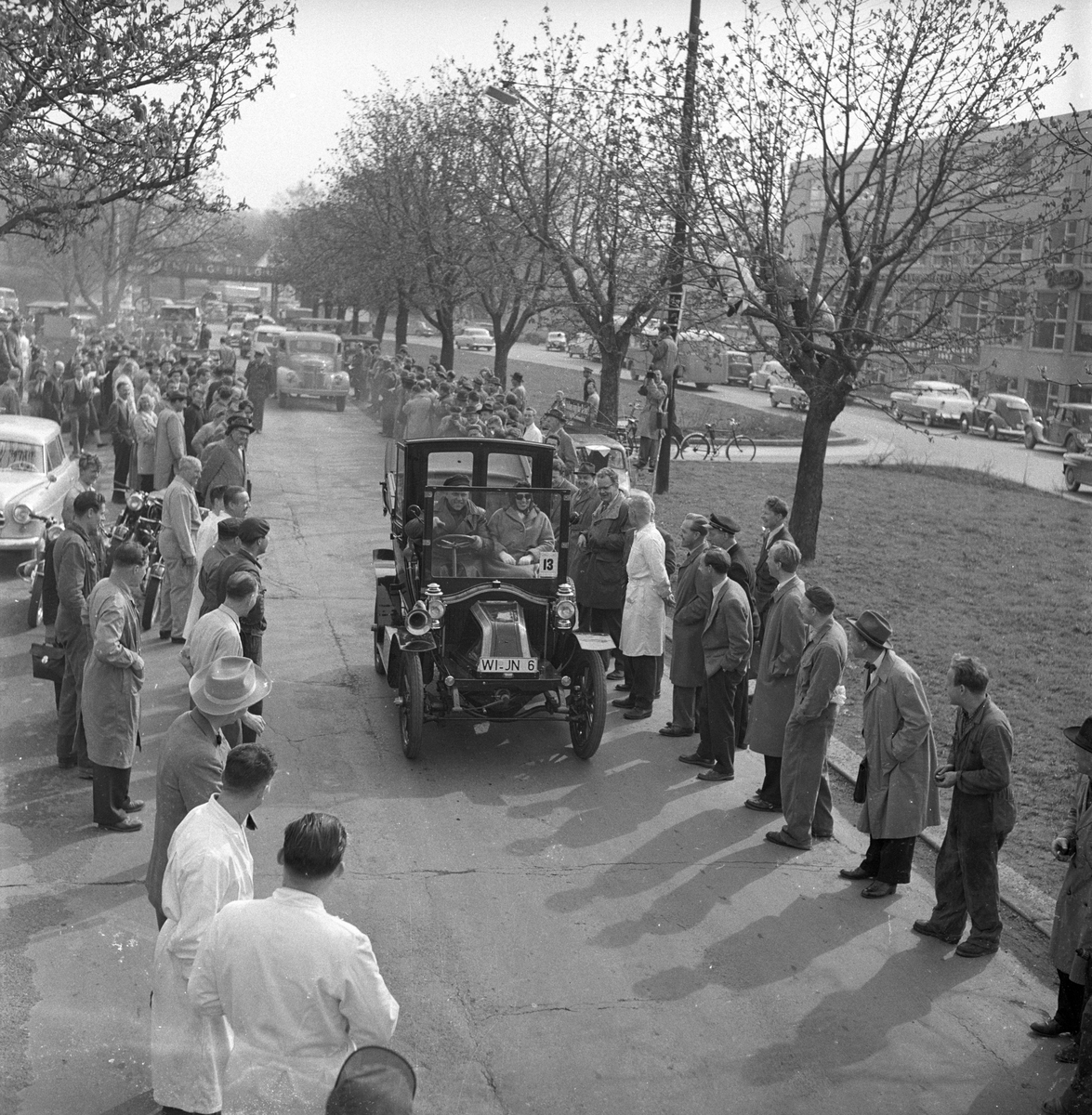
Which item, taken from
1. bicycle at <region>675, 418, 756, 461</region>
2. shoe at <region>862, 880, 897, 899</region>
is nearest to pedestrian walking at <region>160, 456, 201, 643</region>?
shoe at <region>862, 880, 897, 899</region>

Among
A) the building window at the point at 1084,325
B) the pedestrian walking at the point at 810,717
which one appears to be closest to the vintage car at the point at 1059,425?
the building window at the point at 1084,325

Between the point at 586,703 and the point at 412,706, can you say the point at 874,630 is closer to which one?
the point at 586,703

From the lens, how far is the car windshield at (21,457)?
15250mm

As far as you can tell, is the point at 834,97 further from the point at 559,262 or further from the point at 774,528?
the point at 559,262

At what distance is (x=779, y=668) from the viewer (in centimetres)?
853

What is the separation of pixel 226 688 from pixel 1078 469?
24.8 meters

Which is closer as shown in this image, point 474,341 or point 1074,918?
point 1074,918

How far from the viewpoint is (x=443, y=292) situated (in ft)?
108

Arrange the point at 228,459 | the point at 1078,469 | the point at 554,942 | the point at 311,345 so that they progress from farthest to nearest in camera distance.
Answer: the point at 311,345 → the point at 1078,469 → the point at 228,459 → the point at 554,942

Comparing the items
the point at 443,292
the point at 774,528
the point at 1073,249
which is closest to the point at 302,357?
the point at 443,292

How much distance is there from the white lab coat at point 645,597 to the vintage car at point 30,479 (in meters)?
6.81

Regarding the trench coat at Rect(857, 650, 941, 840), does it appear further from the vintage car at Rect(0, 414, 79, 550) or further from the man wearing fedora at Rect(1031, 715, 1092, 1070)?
the vintage car at Rect(0, 414, 79, 550)

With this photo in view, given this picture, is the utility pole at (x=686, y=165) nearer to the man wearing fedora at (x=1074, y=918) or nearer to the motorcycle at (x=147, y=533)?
the motorcycle at (x=147, y=533)

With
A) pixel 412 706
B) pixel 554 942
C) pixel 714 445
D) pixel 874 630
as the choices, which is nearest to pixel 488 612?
pixel 412 706
